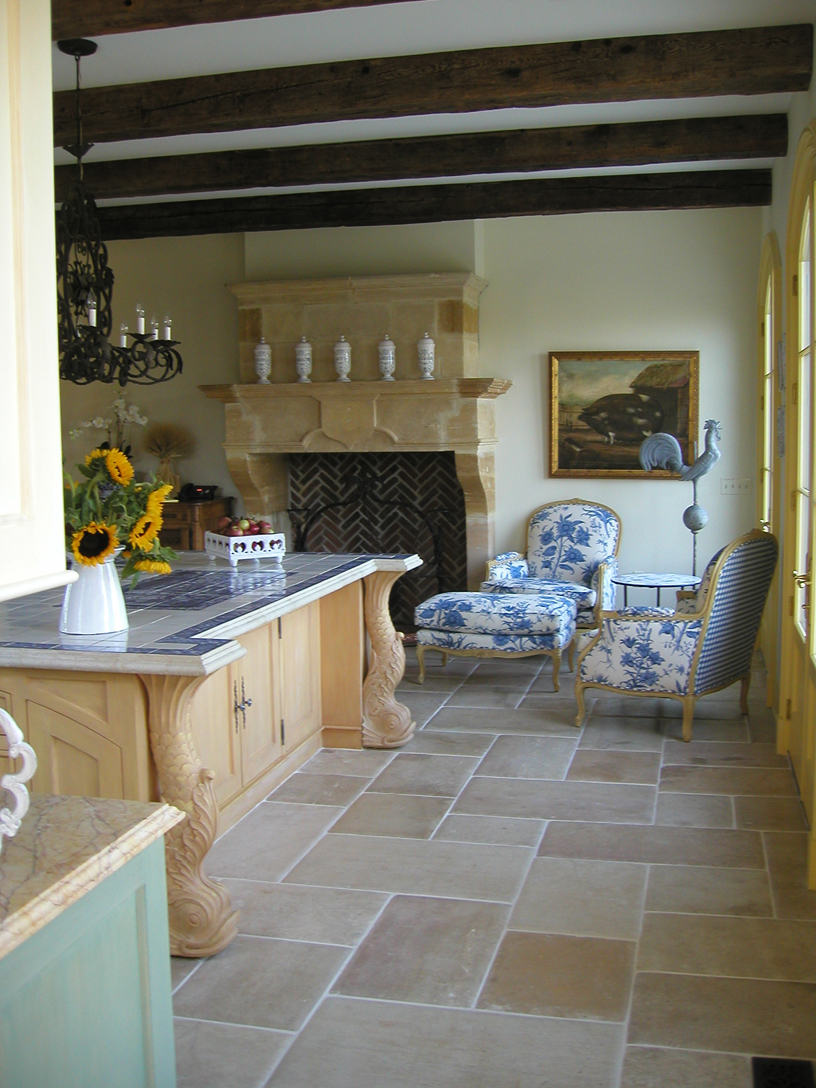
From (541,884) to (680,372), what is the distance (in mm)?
4487

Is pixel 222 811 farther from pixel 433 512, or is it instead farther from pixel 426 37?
pixel 433 512

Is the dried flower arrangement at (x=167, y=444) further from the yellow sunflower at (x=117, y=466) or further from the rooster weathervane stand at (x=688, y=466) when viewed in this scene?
the yellow sunflower at (x=117, y=466)

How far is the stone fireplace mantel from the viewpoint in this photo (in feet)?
23.0

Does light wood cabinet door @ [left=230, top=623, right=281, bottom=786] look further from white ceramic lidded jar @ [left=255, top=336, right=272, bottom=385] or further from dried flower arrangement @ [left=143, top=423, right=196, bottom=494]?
dried flower arrangement @ [left=143, top=423, right=196, bottom=494]

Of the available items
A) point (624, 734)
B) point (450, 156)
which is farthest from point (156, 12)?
point (624, 734)

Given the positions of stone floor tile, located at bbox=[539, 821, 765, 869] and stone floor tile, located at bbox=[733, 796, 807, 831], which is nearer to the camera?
stone floor tile, located at bbox=[539, 821, 765, 869]

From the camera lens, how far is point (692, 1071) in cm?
240

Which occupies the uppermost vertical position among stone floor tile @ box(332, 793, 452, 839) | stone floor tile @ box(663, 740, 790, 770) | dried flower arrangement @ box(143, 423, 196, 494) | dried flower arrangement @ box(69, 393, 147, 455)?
dried flower arrangement @ box(69, 393, 147, 455)

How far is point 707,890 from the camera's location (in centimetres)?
335

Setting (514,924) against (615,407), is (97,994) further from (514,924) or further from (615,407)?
(615,407)

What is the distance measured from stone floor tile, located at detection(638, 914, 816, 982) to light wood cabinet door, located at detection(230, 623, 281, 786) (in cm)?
162

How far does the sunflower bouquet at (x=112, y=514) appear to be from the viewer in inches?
124

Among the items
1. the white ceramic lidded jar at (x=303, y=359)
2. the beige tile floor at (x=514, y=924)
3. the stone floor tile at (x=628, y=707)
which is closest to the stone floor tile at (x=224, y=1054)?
the beige tile floor at (x=514, y=924)

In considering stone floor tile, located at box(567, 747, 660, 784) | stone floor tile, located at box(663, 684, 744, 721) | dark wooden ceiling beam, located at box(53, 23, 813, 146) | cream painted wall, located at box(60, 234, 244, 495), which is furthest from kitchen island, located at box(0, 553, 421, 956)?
cream painted wall, located at box(60, 234, 244, 495)
